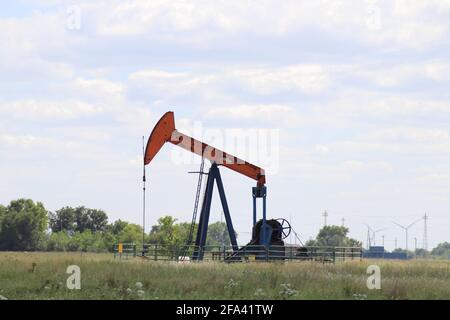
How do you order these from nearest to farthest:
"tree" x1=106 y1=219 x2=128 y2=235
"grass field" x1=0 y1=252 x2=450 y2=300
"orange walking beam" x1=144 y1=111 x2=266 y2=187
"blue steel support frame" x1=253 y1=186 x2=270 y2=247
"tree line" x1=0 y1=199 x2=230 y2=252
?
"grass field" x1=0 y1=252 x2=450 y2=300 → "orange walking beam" x1=144 y1=111 x2=266 y2=187 → "blue steel support frame" x1=253 y1=186 x2=270 y2=247 → "tree line" x1=0 y1=199 x2=230 y2=252 → "tree" x1=106 y1=219 x2=128 y2=235

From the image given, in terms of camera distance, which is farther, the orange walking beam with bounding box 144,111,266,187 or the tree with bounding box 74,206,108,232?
the tree with bounding box 74,206,108,232

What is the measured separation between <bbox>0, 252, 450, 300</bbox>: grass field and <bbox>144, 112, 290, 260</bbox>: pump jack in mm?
10253

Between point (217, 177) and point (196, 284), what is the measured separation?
17.8 metres

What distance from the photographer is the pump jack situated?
46.2 meters

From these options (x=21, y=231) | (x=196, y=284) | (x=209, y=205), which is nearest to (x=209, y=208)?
(x=209, y=205)

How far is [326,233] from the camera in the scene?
152 metres

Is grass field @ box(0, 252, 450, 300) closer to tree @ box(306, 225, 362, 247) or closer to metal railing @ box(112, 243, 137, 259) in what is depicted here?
metal railing @ box(112, 243, 137, 259)

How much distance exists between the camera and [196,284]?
3012 cm

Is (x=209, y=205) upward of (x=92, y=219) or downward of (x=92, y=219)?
downward

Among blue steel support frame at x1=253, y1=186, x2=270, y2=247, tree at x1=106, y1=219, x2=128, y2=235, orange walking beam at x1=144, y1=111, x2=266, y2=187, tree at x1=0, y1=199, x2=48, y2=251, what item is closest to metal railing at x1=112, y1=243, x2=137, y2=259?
orange walking beam at x1=144, y1=111, x2=266, y2=187

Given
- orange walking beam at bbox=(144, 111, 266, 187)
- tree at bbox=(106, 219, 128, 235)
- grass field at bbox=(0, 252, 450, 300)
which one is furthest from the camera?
tree at bbox=(106, 219, 128, 235)

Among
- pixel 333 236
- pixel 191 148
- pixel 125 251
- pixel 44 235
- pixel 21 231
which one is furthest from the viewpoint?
pixel 333 236

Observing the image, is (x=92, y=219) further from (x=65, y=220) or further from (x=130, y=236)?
(x=130, y=236)

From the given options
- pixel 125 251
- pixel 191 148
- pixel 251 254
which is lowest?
pixel 251 254
